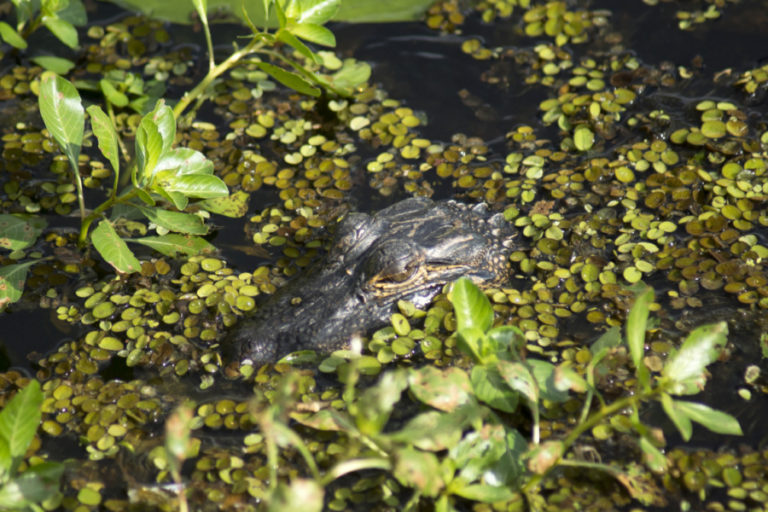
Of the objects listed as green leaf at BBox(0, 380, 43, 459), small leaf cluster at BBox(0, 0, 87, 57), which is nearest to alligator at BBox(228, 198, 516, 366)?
green leaf at BBox(0, 380, 43, 459)

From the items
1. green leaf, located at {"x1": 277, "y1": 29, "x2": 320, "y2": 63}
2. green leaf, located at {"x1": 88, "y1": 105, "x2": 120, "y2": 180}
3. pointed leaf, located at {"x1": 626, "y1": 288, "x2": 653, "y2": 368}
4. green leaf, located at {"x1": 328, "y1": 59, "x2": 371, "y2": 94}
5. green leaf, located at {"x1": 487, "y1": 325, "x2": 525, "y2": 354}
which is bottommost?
green leaf, located at {"x1": 487, "y1": 325, "x2": 525, "y2": 354}

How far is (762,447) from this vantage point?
2.98 metres

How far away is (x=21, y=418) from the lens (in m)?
2.65

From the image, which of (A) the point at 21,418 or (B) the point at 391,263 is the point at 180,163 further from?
(A) the point at 21,418

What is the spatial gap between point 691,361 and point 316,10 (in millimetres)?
2622

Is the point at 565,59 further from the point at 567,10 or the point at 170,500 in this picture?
the point at 170,500

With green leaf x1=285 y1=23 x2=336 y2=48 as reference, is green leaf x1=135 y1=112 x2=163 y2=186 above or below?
below

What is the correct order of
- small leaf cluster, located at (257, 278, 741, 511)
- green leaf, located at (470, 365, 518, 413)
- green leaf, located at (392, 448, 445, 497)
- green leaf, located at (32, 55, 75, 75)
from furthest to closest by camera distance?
green leaf, located at (32, 55, 75, 75) → green leaf, located at (470, 365, 518, 413) → small leaf cluster, located at (257, 278, 741, 511) → green leaf, located at (392, 448, 445, 497)

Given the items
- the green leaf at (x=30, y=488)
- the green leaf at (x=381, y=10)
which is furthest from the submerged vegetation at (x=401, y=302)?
the green leaf at (x=381, y=10)

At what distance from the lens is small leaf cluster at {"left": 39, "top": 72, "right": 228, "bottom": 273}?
11.3 ft

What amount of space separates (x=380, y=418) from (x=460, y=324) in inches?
27.9

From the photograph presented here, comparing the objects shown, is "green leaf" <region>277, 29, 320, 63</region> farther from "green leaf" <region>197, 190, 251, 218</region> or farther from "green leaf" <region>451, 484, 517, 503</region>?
"green leaf" <region>451, 484, 517, 503</region>

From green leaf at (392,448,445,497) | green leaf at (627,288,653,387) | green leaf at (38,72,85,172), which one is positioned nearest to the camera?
green leaf at (392,448,445,497)

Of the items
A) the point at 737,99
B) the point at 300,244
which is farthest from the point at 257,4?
the point at 737,99
